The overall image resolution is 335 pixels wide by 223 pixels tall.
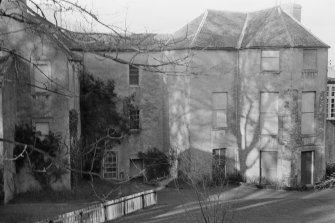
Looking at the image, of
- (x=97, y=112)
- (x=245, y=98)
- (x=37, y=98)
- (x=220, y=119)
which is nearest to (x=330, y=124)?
(x=245, y=98)

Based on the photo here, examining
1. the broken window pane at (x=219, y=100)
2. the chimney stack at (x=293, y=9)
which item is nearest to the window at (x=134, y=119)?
the broken window pane at (x=219, y=100)

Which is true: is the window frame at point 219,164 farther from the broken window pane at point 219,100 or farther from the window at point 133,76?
the window at point 133,76

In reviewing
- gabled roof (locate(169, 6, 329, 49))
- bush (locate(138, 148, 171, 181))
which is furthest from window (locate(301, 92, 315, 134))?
bush (locate(138, 148, 171, 181))

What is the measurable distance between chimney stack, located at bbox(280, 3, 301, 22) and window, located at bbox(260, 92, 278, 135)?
664 centimetres

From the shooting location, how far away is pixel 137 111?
29703 mm

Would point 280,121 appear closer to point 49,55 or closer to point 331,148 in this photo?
point 331,148

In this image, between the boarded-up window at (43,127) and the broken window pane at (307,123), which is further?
the broken window pane at (307,123)

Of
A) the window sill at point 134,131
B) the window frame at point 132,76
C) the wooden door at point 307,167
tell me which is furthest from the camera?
the window sill at point 134,131

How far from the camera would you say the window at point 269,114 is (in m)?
27.2

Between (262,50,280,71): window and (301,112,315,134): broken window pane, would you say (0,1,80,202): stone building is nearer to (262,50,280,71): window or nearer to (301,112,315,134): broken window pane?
(262,50,280,71): window

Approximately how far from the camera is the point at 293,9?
98.3 feet

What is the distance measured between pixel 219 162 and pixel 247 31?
8.98 metres

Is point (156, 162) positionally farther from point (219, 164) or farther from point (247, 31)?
point (247, 31)

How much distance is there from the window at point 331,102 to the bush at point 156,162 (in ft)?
39.6
